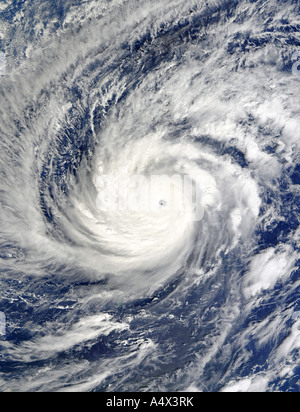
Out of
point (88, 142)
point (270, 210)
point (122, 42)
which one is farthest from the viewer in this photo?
point (270, 210)

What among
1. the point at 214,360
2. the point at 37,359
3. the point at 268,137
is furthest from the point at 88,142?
the point at 214,360

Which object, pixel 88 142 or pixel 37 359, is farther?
pixel 88 142

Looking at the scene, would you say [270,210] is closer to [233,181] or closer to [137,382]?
[233,181]

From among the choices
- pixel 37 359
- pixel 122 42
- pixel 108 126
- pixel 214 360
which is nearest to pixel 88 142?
pixel 108 126

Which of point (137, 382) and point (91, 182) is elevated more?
point (91, 182)
